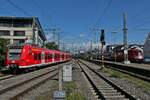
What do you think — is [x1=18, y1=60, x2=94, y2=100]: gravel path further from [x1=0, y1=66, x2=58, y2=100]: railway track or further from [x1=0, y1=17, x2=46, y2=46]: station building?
[x1=0, y1=17, x2=46, y2=46]: station building

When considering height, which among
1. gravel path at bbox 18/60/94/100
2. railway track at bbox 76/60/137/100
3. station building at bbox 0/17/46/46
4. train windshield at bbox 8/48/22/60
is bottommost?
gravel path at bbox 18/60/94/100

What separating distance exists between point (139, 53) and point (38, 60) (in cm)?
4585

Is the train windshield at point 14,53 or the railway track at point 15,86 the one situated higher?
the train windshield at point 14,53

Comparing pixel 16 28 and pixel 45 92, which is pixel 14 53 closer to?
pixel 45 92

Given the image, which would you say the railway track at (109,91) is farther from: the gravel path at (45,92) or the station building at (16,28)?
the station building at (16,28)

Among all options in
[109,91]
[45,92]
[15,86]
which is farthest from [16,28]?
[109,91]

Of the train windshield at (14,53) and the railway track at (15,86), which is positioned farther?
the train windshield at (14,53)

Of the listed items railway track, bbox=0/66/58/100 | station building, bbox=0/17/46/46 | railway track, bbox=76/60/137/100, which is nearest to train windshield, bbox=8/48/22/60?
railway track, bbox=0/66/58/100

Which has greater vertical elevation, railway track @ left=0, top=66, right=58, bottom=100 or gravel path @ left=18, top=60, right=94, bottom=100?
railway track @ left=0, top=66, right=58, bottom=100

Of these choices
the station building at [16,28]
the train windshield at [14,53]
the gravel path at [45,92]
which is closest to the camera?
the gravel path at [45,92]

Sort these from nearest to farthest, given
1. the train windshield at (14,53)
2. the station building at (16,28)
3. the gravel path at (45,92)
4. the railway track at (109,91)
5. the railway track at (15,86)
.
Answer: the railway track at (109,91) → the gravel path at (45,92) → the railway track at (15,86) → the train windshield at (14,53) → the station building at (16,28)

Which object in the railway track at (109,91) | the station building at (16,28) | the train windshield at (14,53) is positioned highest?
the station building at (16,28)

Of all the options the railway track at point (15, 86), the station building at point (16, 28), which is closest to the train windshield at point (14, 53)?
the railway track at point (15, 86)

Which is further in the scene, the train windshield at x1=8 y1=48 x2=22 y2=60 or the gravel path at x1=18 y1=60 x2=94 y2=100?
the train windshield at x1=8 y1=48 x2=22 y2=60
